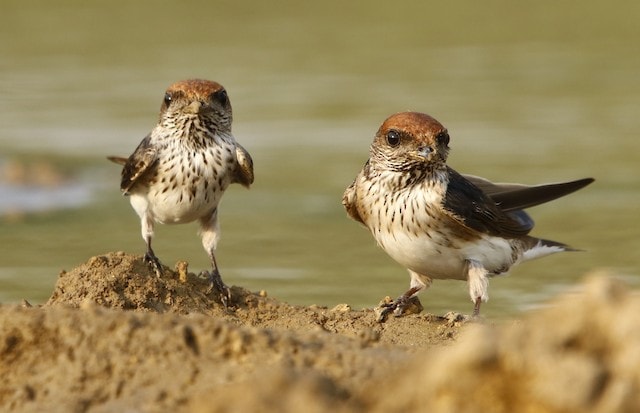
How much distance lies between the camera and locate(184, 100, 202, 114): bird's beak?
369 inches

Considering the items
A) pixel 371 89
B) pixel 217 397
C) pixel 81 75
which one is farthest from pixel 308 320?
pixel 81 75

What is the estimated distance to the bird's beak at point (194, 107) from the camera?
30.7ft

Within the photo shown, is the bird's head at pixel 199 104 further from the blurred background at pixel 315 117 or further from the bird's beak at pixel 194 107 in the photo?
the blurred background at pixel 315 117

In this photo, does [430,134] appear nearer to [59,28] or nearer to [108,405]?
[108,405]

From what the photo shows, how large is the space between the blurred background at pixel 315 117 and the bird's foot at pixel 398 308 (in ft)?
4.70

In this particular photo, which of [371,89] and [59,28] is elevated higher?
[59,28]

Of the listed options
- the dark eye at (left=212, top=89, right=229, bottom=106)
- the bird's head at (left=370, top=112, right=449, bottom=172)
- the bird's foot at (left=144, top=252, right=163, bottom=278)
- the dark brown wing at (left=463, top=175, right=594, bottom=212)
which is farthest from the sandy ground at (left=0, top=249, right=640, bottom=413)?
the dark eye at (left=212, top=89, right=229, bottom=106)

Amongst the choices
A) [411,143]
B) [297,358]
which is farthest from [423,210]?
[297,358]

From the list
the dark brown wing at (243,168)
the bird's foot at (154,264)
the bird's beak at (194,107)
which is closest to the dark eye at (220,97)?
the bird's beak at (194,107)

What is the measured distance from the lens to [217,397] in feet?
15.9

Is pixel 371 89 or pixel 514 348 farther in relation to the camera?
pixel 371 89

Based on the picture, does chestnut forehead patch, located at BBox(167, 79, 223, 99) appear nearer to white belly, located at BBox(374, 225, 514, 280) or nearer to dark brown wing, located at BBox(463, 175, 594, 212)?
white belly, located at BBox(374, 225, 514, 280)

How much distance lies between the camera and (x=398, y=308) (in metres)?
8.62

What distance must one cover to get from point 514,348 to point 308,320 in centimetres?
388
